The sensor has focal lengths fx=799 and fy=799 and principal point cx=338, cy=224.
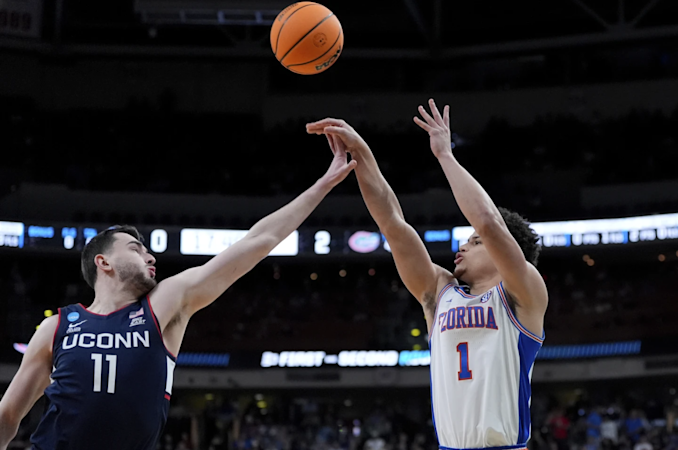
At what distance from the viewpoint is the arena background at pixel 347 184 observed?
20875mm

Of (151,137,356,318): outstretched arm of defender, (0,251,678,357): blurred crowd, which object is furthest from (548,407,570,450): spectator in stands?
(151,137,356,318): outstretched arm of defender

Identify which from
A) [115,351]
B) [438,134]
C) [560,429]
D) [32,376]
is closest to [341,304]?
[560,429]

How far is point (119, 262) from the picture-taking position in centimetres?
371

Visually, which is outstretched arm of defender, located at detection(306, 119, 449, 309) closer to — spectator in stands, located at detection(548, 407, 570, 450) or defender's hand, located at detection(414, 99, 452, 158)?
defender's hand, located at detection(414, 99, 452, 158)

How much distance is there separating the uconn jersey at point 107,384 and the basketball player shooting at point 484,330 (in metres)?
1.48

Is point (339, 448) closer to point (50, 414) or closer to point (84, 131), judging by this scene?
point (84, 131)

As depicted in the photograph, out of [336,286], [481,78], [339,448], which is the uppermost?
[481,78]

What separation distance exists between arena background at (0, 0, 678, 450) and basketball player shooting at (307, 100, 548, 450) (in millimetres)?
15313

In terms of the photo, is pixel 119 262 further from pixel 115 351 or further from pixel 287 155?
pixel 287 155

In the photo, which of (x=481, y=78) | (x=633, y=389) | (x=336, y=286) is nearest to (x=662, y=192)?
(x=633, y=389)

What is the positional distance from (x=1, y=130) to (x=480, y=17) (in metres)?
15.3

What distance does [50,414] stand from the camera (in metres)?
3.38

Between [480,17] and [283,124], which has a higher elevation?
[480,17]

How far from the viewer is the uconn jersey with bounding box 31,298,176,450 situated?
330 centimetres
